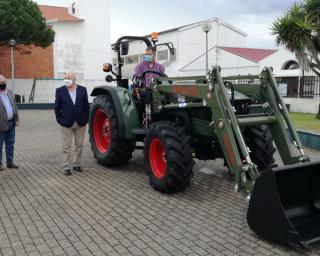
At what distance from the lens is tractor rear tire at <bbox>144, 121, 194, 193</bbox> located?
5.45 meters

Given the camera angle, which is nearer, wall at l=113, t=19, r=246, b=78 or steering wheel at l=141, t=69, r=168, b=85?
steering wheel at l=141, t=69, r=168, b=85

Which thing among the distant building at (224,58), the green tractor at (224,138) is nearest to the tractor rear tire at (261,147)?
the green tractor at (224,138)

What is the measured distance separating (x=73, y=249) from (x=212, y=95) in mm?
2448

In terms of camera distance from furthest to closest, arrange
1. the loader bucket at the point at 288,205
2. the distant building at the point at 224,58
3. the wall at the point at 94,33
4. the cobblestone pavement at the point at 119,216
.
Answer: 1. the wall at the point at 94,33
2. the distant building at the point at 224,58
3. the cobblestone pavement at the point at 119,216
4. the loader bucket at the point at 288,205

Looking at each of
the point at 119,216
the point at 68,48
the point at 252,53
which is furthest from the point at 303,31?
the point at 68,48

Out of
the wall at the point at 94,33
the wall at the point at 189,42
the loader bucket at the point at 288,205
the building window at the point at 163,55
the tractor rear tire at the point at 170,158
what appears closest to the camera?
the loader bucket at the point at 288,205

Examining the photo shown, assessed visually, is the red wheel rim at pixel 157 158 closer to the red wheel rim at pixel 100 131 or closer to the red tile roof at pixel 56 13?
the red wheel rim at pixel 100 131

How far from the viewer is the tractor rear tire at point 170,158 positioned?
17.9 feet

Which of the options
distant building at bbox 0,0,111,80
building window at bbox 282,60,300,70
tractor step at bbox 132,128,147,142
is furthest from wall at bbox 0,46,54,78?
tractor step at bbox 132,128,147,142

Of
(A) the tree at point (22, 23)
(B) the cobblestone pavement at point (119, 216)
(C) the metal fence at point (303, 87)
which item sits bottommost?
(B) the cobblestone pavement at point (119, 216)

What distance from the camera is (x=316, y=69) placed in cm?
1611

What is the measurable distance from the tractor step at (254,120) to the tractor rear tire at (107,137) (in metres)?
2.36

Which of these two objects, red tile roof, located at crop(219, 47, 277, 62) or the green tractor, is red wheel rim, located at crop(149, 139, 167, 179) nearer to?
the green tractor

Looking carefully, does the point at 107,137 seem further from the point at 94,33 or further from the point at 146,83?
the point at 94,33
